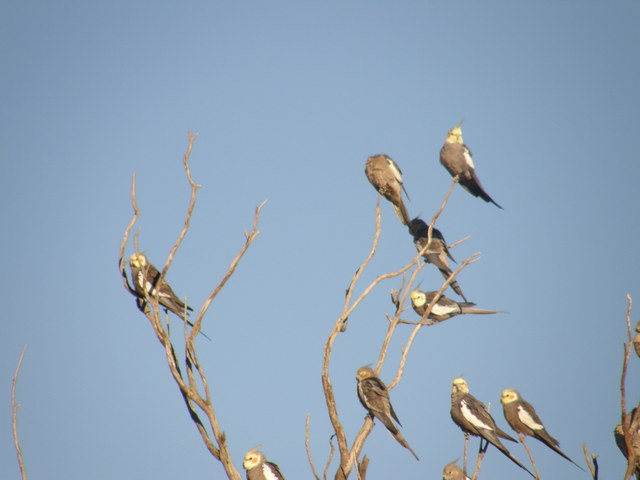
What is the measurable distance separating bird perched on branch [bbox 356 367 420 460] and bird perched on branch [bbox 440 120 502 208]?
10.8 ft

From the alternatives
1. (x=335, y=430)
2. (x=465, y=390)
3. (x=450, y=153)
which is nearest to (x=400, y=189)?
(x=450, y=153)

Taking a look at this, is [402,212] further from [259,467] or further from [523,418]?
[259,467]

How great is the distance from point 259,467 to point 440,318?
299cm

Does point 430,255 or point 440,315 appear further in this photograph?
point 430,255

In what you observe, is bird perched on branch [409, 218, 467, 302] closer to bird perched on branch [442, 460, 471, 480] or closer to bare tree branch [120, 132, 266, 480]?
bird perched on branch [442, 460, 471, 480]

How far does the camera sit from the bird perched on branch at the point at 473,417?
758 centimetres

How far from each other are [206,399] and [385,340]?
57.0 inches

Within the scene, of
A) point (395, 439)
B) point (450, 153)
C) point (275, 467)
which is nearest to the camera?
point (395, 439)

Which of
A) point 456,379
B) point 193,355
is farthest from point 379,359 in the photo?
point 456,379

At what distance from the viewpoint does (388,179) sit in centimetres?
924

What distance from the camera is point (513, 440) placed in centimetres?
742

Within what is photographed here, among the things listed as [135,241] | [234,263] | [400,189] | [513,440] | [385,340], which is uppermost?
[400,189]

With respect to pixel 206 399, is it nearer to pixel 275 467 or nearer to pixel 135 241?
pixel 135 241

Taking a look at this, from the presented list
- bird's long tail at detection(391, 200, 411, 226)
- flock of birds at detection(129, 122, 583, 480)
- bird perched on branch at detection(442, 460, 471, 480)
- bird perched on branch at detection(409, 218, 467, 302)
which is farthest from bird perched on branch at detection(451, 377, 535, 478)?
bird's long tail at detection(391, 200, 411, 226)
